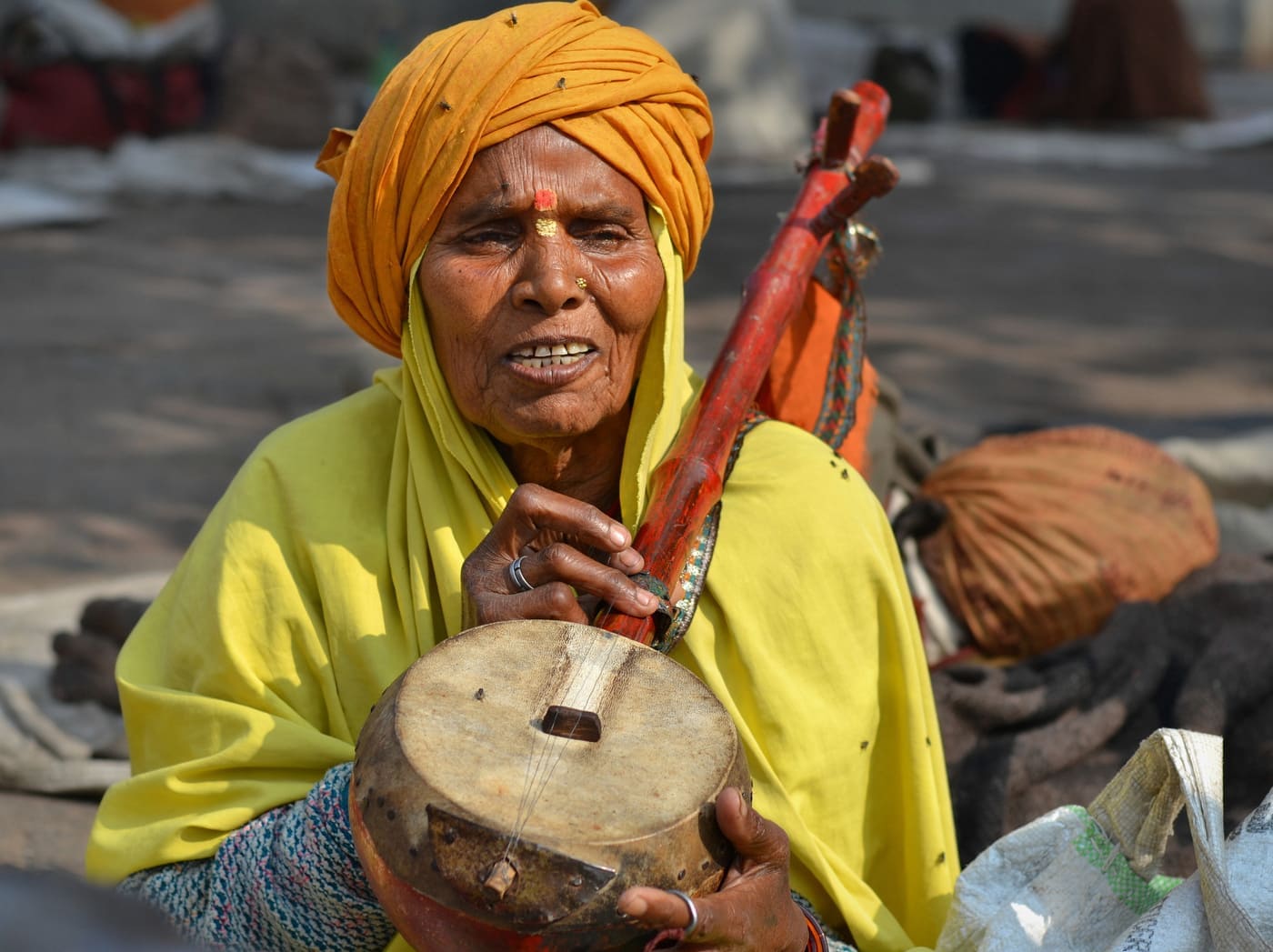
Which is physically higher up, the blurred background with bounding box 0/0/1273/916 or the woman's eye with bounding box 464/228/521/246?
the woman's eye with bounding box 464/228/521/246

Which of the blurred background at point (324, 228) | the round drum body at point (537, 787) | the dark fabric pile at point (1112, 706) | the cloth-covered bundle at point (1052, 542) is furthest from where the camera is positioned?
the blurred background at point (324, 228)

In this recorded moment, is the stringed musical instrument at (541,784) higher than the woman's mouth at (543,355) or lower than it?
lower

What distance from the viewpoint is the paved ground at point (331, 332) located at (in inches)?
238

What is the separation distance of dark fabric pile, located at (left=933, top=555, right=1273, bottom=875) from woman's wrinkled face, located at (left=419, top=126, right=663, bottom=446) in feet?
4.47

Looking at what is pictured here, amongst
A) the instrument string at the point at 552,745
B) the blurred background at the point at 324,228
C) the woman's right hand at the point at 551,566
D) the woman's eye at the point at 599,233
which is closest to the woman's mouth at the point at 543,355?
the woman's eye at the point at 599,233

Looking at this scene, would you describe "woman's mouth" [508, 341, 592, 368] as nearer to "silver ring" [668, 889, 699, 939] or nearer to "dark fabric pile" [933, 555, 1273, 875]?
"silver ring" [668, 889, 699, 939]

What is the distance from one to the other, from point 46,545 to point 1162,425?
3.72m

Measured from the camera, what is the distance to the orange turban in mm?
2338

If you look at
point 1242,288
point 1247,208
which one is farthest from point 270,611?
point 1247,208

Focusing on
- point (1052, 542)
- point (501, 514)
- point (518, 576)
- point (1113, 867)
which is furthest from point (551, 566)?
point (1052, 542)

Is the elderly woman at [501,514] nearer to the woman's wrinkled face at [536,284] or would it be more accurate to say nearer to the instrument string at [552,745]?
the woman's wrinkled face at [536,284]

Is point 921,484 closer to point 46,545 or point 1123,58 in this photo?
point 46,545

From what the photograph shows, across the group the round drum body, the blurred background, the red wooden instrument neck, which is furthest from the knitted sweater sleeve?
the blurred background

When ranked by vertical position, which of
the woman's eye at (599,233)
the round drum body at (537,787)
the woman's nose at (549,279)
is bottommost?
the round drum body at (537,787)
